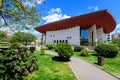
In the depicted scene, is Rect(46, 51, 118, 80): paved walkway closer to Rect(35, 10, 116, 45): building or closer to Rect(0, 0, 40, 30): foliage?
Rect(0, 0, 40, 30): foliage

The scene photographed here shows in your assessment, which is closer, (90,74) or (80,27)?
(90,74)

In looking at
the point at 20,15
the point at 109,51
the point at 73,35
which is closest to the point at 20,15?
the point at 20,15

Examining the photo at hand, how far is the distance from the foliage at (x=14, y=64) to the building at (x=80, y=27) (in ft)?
93.9

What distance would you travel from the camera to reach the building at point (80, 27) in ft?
119

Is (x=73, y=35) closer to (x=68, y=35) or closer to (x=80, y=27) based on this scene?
(x=68, y=35)

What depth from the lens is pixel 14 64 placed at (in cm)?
791

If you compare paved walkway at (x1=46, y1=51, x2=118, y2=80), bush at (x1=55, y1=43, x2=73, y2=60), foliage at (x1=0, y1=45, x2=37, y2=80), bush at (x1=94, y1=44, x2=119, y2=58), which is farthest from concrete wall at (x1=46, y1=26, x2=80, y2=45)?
foliage at (x1=0, y1=45, x2=37, y2=80)

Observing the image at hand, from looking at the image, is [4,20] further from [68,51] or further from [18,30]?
[68,51]

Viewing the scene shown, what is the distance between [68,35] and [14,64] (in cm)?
3975

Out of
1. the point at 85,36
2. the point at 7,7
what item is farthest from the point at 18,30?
the point at 85,36

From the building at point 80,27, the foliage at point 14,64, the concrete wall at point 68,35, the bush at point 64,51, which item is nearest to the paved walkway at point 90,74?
the bush at point 64,51

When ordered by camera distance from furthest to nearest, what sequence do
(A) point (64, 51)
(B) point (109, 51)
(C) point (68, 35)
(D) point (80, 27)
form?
(C) point (68, 35), (D) point (80, 27), (B) point (109, 51), (A) point (64, 51)

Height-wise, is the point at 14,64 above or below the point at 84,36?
below

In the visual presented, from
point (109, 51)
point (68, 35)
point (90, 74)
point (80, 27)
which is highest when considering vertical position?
point (80, 27)
